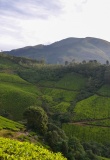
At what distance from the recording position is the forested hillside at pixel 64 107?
8081cm

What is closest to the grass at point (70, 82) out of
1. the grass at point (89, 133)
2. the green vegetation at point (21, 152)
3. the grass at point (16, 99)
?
the grass at point (16, 99)

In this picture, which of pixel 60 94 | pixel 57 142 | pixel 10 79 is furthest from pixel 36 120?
pixel 10 79

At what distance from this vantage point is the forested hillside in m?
80.8

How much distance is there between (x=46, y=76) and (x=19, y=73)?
60.6 feet

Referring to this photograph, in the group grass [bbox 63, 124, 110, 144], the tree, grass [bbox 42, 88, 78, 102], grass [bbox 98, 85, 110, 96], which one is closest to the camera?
the tree

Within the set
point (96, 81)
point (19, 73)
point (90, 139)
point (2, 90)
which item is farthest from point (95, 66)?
point (90, 139)

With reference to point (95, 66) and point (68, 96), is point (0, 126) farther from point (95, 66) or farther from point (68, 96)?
point (95, 66)

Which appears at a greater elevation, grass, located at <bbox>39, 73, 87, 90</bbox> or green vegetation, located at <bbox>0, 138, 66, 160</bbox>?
green vegetation, located at <bbox>0, 138, 66, 160</bbox>

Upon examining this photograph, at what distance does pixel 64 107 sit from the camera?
135375mm

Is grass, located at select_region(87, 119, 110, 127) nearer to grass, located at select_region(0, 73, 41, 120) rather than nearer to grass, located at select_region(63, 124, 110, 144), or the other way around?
grass, located at select_region(63, 124, 110, 144)

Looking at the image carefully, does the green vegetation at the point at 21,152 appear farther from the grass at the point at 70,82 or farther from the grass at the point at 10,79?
the grass at the point at 10,79

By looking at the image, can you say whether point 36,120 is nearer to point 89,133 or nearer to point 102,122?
point 89,133

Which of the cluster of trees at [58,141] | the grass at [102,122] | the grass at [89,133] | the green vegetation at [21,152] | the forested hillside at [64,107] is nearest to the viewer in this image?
the green vegetation at [21,152]

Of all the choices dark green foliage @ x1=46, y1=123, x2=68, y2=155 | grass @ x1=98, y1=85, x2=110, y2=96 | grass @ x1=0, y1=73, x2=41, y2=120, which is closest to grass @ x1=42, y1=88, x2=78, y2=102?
grass @ x1=0, y1=73, x2=41, y2=120
